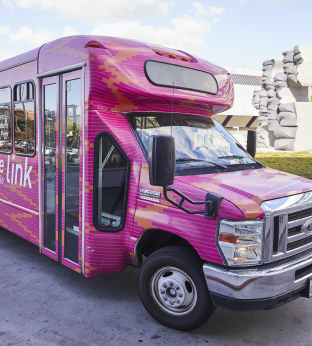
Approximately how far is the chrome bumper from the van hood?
1.57 ft

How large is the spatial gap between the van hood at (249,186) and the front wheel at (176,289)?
0.66m

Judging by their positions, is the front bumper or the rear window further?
the rear window

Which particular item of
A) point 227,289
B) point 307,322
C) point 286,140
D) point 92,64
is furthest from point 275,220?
point 286,140

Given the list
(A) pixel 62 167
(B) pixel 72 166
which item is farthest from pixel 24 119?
(B) pixel 72 166

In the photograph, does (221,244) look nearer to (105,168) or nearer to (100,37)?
(105,168)

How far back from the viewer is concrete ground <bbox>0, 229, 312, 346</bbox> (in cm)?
354

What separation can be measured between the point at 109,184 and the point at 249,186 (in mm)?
1453

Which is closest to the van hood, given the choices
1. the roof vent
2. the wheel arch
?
the wheel arch

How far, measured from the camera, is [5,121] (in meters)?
5.91

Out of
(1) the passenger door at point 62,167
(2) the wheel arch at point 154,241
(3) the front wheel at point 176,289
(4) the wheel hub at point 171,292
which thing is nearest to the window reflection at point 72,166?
(1) the passenger door at point 62,167

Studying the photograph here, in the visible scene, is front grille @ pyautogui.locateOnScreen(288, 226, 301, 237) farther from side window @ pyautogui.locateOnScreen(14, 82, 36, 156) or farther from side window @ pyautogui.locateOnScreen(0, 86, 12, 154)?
side window @ pyautogui.locateOnScreen(0, 86, 12, 154)

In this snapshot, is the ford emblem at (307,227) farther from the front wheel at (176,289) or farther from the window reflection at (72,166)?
the window reflection at (72,166)

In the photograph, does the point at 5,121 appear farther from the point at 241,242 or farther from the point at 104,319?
the point at 241,242

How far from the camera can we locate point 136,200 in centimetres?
386
